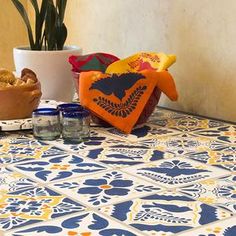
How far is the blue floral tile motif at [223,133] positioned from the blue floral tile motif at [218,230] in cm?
40

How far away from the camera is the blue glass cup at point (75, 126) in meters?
1.04

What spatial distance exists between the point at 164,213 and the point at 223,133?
0.45 metres

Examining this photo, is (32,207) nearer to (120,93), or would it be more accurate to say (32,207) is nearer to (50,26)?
(120,93)

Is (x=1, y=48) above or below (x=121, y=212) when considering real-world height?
above

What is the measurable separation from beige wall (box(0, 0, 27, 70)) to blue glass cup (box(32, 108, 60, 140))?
2.86ft

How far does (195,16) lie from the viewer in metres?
1.24

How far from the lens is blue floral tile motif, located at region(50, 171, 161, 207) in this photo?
743 mm

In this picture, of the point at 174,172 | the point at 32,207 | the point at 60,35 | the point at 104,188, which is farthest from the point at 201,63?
the point at 32,207

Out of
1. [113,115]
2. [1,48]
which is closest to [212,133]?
[113,115]

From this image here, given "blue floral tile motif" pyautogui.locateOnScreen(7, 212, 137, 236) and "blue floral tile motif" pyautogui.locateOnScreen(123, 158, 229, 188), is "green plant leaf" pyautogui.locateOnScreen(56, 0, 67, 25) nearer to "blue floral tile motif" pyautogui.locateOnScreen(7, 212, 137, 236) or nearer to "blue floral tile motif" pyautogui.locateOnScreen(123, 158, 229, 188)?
"blue floral tile motif" pyautogui.locateOnScreen(123, 158, 229, 188)

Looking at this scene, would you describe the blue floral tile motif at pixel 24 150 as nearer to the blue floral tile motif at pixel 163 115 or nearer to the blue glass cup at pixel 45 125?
the blue glass cup at pixel 45 125

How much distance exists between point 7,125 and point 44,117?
3.1 inches

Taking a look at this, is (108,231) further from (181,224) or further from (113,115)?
(113,115)

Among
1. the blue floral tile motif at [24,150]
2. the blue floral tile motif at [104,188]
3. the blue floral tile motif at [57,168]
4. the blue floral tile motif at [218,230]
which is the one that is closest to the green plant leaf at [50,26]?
the blue floral tile motif at [24,150]
